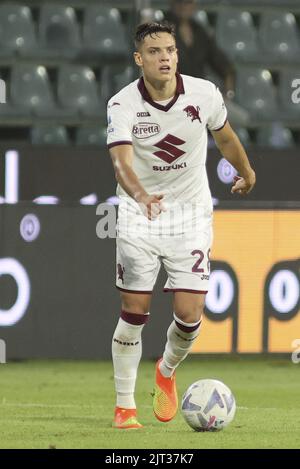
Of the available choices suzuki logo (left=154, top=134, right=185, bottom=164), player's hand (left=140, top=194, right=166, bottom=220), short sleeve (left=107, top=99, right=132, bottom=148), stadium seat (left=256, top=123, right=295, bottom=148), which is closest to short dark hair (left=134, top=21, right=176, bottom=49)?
short sleeve (left=107, top=99, right=132, bottom=148)

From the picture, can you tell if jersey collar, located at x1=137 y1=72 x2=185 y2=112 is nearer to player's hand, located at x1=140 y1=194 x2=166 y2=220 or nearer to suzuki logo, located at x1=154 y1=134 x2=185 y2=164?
suzuki logo, located at x1=154 y1=134 x2=185 y2=164

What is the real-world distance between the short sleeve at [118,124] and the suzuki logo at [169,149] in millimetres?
200

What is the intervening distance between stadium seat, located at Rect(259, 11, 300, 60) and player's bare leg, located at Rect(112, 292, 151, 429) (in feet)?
24.4

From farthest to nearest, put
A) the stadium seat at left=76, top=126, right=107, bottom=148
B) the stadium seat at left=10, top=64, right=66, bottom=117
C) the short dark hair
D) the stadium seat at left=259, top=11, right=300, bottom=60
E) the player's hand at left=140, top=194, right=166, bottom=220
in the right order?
the stadium seat at left=259, top=11, right=300, bottom=60 → the stadium seat at left=10, top=64, right=66, bottom=117 → the stadium seat at left=76, top=126, right=107, bottom=148 → the short dark hair → the player's hand at left=140, top=194, right=166, bottom=220

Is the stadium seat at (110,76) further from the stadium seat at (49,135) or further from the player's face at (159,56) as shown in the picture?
the player's face at (159,56)

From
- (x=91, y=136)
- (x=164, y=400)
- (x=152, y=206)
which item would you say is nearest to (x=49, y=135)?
(x=91, y=136)

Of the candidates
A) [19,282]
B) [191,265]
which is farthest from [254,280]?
[191,265]

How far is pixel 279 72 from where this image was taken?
536 inches

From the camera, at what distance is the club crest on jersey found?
6.83 metres

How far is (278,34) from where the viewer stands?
547 inches

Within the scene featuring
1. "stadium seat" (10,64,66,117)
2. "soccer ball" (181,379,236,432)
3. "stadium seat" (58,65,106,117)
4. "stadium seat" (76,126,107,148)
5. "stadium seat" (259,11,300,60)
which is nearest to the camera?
"soccer ball" (181,379,236,432)

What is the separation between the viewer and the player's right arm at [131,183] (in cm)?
618

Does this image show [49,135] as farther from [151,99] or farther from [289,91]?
[151,99]

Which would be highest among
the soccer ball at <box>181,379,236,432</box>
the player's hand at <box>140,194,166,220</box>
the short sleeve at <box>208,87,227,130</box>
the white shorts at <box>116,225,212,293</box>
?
the short sleeve at <box>208,87,227,130</box>
